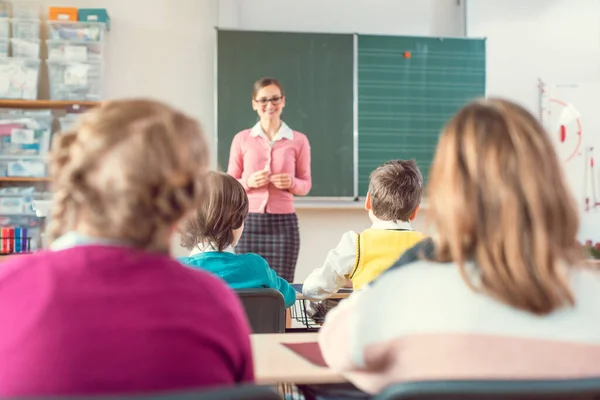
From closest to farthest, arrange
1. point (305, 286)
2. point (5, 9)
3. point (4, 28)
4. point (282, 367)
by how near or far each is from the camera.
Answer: point (282, 367), point (305, 286), point (4, 28), point (5, 9)

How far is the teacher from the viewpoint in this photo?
3.82 metres

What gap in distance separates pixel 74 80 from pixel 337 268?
317 cm

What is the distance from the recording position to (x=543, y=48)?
206 inches

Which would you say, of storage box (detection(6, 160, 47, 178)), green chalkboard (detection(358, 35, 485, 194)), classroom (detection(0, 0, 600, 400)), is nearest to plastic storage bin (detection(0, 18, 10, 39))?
storage box (detection(6, 160, 47, 178))

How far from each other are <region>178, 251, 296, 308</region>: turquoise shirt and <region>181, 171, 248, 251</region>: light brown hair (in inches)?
1.9

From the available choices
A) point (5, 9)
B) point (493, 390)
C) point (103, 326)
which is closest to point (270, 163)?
point (5, 9)

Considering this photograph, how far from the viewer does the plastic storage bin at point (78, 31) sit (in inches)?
184

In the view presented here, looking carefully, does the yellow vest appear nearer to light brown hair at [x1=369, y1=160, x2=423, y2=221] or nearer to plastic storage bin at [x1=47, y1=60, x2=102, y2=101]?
light brown hair at [x1=369, y1=160, x2=423, y2=221]

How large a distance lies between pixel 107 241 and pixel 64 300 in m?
0.10

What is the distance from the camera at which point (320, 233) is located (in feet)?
16.7

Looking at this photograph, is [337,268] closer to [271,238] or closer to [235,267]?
[235,267]

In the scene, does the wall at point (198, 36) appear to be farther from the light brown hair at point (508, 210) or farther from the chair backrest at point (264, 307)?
the light brown hair at point (508, 210)

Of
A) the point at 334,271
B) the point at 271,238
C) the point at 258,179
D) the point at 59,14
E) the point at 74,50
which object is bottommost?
the point at 271,238

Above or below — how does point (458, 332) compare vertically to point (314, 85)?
below
